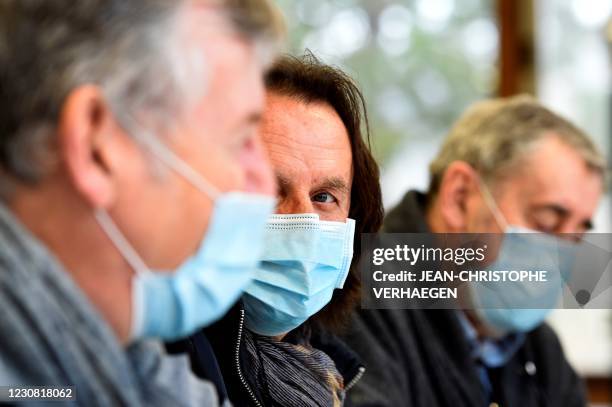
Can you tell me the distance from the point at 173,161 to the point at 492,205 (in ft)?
4.35

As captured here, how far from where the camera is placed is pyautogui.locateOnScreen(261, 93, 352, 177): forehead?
143 centimetres

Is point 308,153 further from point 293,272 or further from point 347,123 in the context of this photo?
point 293,272

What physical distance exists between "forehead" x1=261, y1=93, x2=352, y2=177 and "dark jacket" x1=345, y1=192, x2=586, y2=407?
0.40 meters

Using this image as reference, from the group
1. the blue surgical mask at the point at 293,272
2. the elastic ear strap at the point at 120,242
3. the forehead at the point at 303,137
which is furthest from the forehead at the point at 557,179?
the elastic ear strap at the point at 120,242

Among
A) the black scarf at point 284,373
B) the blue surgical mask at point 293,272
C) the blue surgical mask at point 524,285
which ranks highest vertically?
the blue surgical mask at point 524,285

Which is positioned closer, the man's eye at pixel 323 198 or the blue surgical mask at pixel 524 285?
the man's eye at pixel 323 198

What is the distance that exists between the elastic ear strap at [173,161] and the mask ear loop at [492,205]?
3.90 ft

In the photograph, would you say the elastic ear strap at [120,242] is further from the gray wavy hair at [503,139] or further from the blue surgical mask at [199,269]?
the gray wavy hair at [503,139]

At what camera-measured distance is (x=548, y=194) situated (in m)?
2.12

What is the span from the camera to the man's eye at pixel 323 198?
4.63 feet

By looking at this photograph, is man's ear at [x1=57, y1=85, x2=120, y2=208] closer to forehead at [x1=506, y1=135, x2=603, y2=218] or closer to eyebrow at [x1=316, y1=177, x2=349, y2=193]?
eyebrow at [x1=316, y1=177, x2=349, y2=193]

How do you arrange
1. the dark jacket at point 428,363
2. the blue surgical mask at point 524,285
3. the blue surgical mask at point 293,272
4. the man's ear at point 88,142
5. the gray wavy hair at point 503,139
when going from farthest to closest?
the gray wavy hair at point 503,139
the dark jacket at point 428,363
the blue surgical mask at point 524,285
the blue surgical mask at point 293,272
the man's ear at point 88,142

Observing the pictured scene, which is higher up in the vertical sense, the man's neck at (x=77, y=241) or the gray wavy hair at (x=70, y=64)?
the gray wavy hair at (x=70, y=64)

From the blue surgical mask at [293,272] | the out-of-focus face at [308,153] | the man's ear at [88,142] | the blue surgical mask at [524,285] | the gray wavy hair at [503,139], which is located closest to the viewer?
the man's ear at [88,142]
